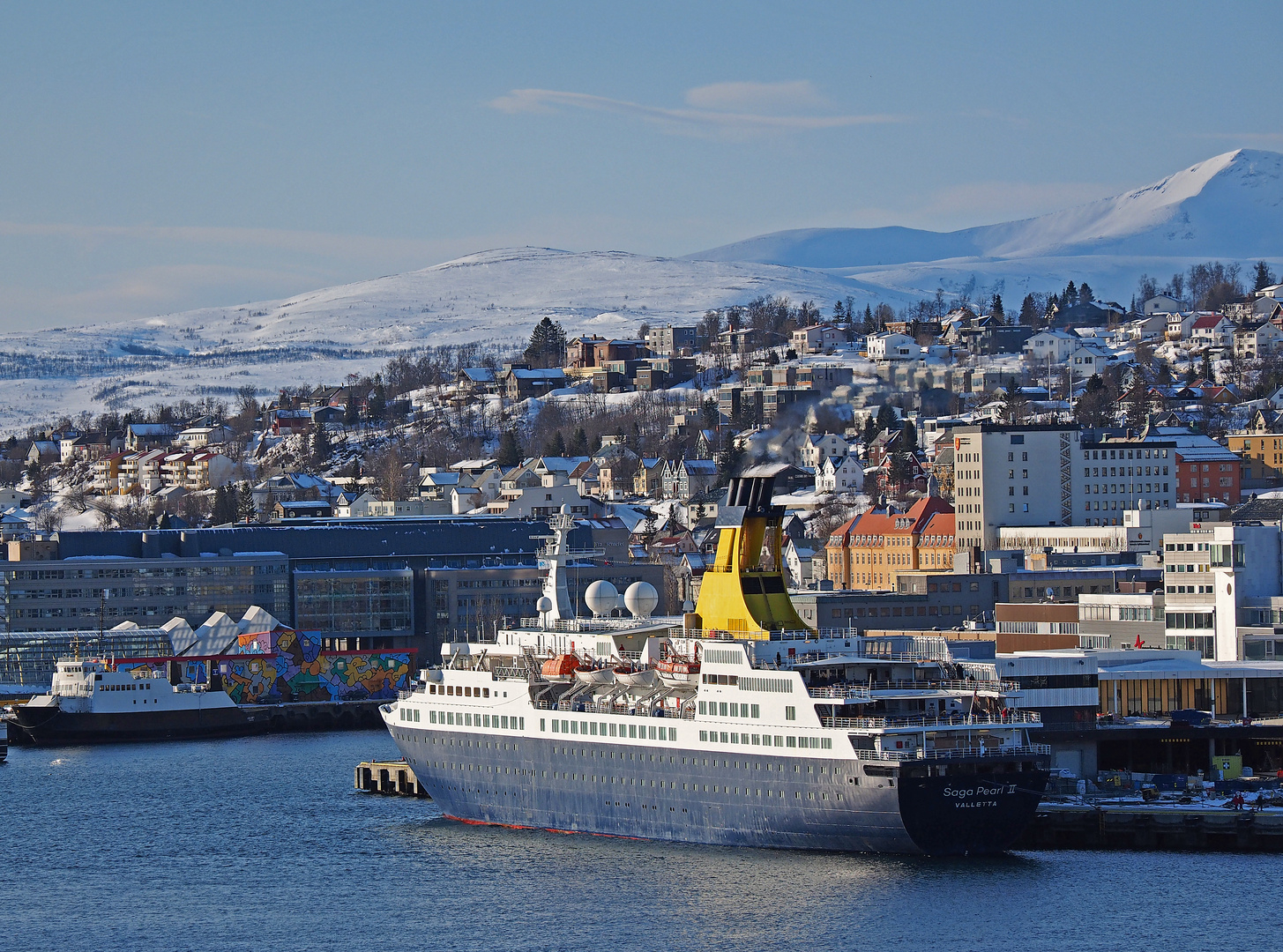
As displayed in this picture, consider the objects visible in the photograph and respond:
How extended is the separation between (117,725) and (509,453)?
296 ft

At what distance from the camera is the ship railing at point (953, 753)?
44.9 metres

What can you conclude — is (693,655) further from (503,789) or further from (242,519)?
(242,519)

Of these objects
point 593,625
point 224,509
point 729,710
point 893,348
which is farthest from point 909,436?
point 729,710

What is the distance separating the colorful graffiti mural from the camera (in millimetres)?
87500

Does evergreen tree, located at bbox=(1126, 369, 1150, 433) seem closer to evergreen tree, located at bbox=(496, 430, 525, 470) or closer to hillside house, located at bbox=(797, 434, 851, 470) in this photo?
hillside house, located at bbox=(797, 434, 851, 470)

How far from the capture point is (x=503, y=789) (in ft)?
176

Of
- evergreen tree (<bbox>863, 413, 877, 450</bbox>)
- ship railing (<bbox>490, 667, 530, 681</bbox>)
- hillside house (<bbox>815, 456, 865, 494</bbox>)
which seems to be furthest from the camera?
evergreen tree (<bbox>863, 413, 877, 450</bbox>)

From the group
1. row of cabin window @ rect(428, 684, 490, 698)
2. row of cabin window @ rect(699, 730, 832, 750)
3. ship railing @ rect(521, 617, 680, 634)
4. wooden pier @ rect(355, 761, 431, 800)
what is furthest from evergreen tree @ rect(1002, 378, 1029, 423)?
row of cabin window @ rect(699, 730, 832, 750)

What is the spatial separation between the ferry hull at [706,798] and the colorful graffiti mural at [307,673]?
32417 mm

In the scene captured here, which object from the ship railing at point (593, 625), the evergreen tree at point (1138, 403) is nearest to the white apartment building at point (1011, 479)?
the evergreen tree at point (1138, 403)

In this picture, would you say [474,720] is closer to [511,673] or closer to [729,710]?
[511,673]

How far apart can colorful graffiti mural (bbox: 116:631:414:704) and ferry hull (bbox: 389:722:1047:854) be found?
32.4 meters

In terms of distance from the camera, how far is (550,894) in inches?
1764

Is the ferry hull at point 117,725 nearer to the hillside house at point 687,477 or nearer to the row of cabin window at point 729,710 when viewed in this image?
the row of cabin window at point 729,710
